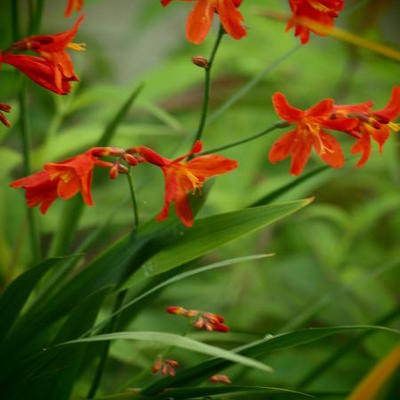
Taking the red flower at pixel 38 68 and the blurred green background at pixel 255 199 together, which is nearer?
the red flower at pixel 38 68

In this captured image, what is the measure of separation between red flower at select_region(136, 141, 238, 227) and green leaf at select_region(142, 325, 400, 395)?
0.13m

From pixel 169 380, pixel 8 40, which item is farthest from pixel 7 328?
pixel 8 40

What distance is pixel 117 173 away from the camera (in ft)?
2.26

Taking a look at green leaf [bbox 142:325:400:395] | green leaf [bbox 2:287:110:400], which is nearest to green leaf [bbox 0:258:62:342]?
green leaf [bbox 2:287:110:400]

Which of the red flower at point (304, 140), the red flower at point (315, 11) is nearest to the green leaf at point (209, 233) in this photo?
the red flower at point (304, 140)

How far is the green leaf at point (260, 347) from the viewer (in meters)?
0.68

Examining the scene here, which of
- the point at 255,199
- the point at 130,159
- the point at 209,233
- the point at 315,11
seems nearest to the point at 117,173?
the point at 130,159

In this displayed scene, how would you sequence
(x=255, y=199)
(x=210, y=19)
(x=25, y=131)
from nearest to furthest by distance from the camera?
1. (x=210, y=19)
2. (x=25, y=131)
3. (x=255, y=199)

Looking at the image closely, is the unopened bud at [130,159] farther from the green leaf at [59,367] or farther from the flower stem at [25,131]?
the flower stem at [25,131]

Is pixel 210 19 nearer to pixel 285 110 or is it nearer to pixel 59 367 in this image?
pixel 285 110

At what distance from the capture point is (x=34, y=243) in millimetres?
946

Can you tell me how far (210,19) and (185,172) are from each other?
5.4 inches

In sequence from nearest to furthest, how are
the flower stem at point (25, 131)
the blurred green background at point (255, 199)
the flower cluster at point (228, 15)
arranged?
the flower cluster at point (228, 15) < the flower stem at point (25, 131) < the blurred green background at point (255, 199)

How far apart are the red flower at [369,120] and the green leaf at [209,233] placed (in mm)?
79
